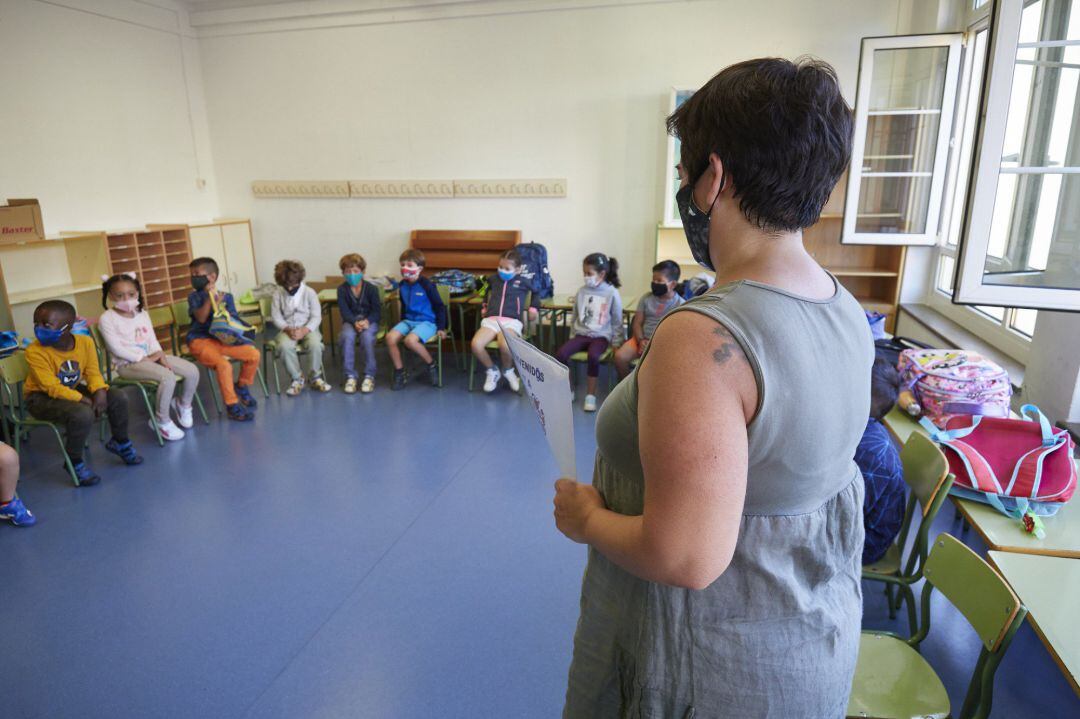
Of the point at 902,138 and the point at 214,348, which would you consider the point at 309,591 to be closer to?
the point at 214,348

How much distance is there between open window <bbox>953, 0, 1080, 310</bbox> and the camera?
2.42m

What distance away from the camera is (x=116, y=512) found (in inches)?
129

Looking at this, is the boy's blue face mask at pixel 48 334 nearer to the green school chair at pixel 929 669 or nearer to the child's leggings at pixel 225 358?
the child's leggings at pixel 225 358

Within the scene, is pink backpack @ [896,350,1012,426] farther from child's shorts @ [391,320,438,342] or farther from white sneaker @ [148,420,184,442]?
white sneaker @ [148,420,184,442]

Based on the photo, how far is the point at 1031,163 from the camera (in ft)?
8.46

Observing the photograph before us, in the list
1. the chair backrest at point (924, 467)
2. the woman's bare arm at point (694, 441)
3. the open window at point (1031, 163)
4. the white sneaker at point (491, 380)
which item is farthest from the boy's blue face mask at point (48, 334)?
the open window at point (1031, 163)

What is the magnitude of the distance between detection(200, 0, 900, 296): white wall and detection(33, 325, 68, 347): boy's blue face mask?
12.2 ft

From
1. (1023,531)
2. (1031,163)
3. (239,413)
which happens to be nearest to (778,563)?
(1023,531)

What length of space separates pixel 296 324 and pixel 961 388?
4.46 meters

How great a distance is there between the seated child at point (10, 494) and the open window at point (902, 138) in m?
5.13

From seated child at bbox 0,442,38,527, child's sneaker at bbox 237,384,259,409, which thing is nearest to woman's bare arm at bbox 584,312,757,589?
seated child at bbox 0,442,38,527

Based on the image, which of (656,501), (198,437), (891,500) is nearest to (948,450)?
(891,500)

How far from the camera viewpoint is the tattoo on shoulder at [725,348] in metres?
0.68

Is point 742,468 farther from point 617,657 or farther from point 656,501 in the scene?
point 617,657
